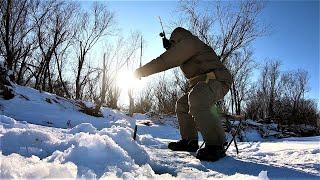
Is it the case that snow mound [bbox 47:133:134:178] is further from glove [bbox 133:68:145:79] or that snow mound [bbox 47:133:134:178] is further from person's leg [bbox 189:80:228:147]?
glove [bbox 133:68:145:79]

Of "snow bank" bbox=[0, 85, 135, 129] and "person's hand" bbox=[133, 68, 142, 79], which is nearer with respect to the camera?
"person's hand" bbox=[133, 68, 142, 79]

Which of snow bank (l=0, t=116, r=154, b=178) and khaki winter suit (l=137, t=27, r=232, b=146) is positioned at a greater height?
khaki winter suit (l=137, t=27, r=232, b=146)

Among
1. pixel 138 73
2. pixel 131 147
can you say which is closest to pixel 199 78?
pixel 138 73

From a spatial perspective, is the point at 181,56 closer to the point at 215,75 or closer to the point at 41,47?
the point at 215,75

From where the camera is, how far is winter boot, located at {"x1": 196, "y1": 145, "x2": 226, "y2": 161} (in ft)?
11.4

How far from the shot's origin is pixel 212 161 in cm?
343

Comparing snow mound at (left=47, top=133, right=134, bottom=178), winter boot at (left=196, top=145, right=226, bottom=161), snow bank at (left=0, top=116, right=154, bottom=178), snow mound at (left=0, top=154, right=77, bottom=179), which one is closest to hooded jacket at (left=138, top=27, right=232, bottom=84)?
winter boot at (left=196, top=145, right=226, bottom=161)

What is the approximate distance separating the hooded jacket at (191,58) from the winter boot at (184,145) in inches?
31.3

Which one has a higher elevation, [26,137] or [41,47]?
[41,47]

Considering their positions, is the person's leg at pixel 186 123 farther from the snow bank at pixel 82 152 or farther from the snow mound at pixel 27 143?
the snow mound at pixel 27 143

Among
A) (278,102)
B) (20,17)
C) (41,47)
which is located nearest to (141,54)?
(41,47)

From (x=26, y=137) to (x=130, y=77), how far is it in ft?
5.59

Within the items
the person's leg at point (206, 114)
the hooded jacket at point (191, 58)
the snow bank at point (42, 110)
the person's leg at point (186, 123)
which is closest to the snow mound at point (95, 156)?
the person's leg at point (206, 114)

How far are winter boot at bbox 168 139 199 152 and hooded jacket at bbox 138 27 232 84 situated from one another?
2.61ft
